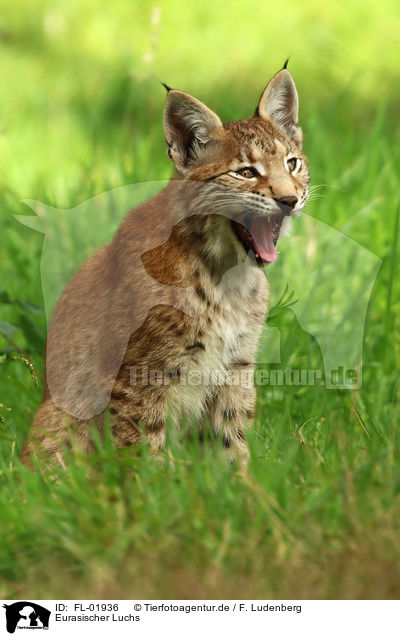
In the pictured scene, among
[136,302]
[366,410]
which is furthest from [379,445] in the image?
[136,302]

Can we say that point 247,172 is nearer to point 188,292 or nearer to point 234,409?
point 188,292

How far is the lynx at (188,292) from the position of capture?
3.53 meters

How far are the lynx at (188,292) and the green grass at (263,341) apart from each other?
7.0 inches

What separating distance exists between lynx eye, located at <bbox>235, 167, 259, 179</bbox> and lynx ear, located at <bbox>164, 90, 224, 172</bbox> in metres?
0.19

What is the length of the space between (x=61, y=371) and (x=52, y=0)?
5093 millimetres

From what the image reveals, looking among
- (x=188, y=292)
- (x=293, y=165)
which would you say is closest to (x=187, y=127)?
(x=293, y=165)

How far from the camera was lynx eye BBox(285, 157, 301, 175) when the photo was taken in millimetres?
3596

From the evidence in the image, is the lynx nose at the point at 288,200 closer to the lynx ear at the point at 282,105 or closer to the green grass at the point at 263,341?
the lynx ear at the point at 282,105

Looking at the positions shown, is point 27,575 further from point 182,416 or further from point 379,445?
point 379,445

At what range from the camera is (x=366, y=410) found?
4.02 metres

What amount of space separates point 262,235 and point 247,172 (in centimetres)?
24
